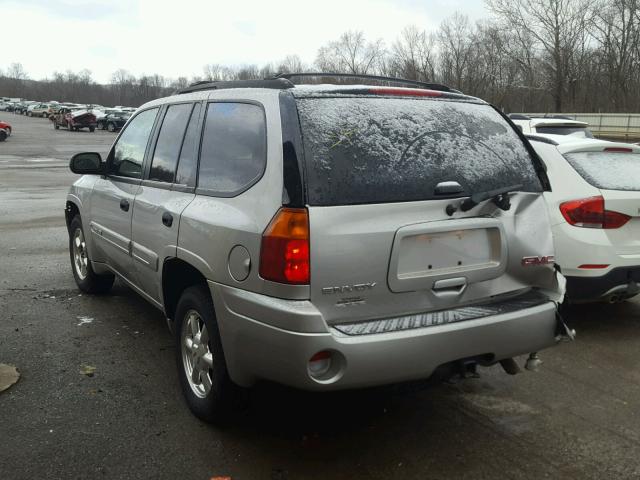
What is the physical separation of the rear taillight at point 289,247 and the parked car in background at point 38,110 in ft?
276

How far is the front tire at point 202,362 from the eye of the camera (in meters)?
3.34

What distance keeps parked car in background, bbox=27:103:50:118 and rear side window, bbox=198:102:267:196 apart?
273 ft

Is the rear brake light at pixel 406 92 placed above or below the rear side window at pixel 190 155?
above

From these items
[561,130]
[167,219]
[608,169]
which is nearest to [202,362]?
[167,219]

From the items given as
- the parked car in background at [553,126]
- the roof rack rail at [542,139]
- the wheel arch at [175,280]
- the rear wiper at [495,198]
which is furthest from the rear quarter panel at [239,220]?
the parked car in background at [553,126]

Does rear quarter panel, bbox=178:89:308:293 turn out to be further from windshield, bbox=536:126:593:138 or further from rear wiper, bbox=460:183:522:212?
windshield, bbox=536:126:593:138

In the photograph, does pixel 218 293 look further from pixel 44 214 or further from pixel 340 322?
pixel 44 214

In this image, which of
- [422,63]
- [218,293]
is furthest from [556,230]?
[422,63]

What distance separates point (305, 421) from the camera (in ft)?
12.1

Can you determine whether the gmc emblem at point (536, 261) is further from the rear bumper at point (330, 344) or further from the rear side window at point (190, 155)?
the rear side window at point (190, 155)

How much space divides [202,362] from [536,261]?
1.95m

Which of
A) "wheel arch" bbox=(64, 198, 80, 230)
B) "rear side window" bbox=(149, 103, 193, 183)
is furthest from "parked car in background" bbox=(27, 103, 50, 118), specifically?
"rear side window" bbox=(149, 103, 193, 183)

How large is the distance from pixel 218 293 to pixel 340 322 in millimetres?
677

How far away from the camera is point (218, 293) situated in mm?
3191
